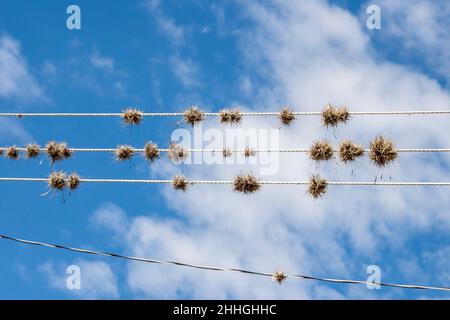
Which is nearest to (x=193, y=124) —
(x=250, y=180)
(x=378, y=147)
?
(x=250, y=180)

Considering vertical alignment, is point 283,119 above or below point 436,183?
above

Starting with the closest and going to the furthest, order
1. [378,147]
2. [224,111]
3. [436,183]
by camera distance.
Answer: [436,183], [378,147], [224,111]

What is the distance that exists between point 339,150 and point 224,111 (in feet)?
6.34

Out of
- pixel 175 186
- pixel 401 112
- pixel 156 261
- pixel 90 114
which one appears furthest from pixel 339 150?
pixel 90 114

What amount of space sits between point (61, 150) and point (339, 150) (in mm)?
4578

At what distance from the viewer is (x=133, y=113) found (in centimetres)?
976

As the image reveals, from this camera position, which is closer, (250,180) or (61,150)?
(250,180)

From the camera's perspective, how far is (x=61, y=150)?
32.4 ft

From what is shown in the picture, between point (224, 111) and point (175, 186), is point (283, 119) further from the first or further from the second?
point (175, 186)

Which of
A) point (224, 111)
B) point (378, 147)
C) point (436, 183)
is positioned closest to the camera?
point (436, 183)

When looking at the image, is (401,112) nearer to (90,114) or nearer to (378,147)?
(378,147)
